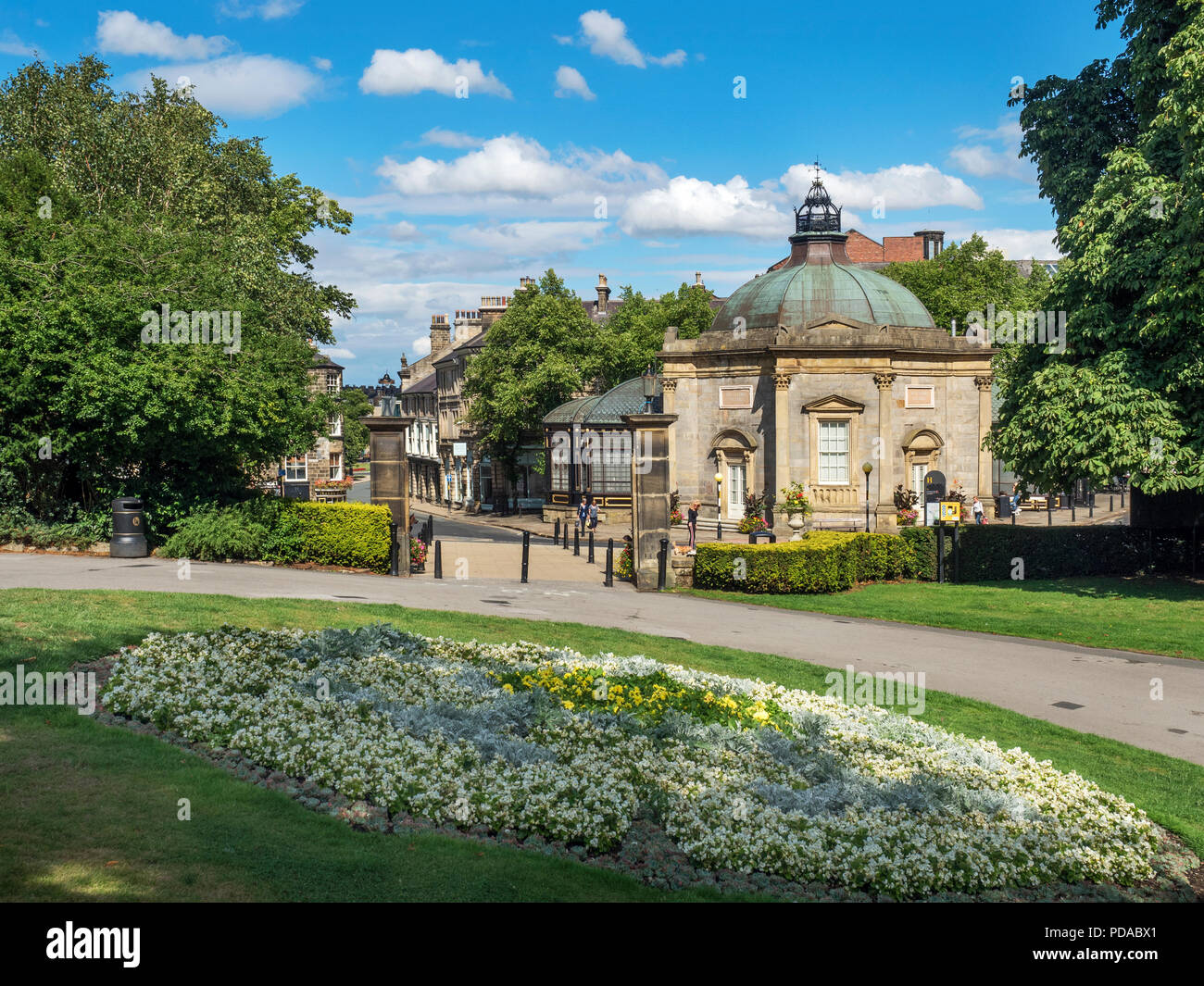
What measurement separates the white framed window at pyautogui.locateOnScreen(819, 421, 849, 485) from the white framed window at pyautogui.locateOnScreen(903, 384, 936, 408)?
3.35 metres

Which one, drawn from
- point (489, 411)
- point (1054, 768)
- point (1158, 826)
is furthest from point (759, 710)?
point (489, 411)

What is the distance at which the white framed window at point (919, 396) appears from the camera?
44250mm

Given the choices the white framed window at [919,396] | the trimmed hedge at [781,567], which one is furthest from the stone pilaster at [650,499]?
the white framed window at [919,396]

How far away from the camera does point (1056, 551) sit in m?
28.3

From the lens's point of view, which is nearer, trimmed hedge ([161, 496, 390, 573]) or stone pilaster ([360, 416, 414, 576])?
trimmed hedge ([161, 496, 390, 573])

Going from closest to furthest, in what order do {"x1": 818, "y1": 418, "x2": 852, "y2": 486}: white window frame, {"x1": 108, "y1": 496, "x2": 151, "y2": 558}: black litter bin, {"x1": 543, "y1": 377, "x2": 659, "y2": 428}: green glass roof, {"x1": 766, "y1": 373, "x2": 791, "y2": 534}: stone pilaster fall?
{"x1": 108, "y1": 496, "x2": 151, "y2": 558}: black litter bin → {"x1": 766, "y1": 373, "x2": 791, "y2": 534}: stone pilaster → {"x1": 818, "y1": 418, "x2": 852, "y2": 486}: white window frame → {"x1": 543, "y1": 377, "x2": 659, "y2": 428}: green glass roof

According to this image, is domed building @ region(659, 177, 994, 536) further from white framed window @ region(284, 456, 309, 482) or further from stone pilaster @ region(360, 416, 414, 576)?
white framed window @ region(284, 456, 309, 482)

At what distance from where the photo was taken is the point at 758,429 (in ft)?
144

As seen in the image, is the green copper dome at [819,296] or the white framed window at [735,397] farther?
the green copper dome at [819,296]

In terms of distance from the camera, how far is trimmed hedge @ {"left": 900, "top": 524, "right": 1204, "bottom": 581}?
27781 millimetres

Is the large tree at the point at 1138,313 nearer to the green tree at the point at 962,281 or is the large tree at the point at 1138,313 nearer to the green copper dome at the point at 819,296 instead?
the green copper dome at the point at 819,296

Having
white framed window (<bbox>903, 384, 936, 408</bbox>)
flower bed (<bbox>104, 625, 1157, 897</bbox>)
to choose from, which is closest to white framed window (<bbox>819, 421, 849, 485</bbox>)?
white framed window (<bbox>903, 384, 936, 408</bbox>)

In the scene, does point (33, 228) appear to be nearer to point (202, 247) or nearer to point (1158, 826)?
point (202, 247)

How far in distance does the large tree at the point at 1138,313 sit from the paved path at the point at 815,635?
756 cm
